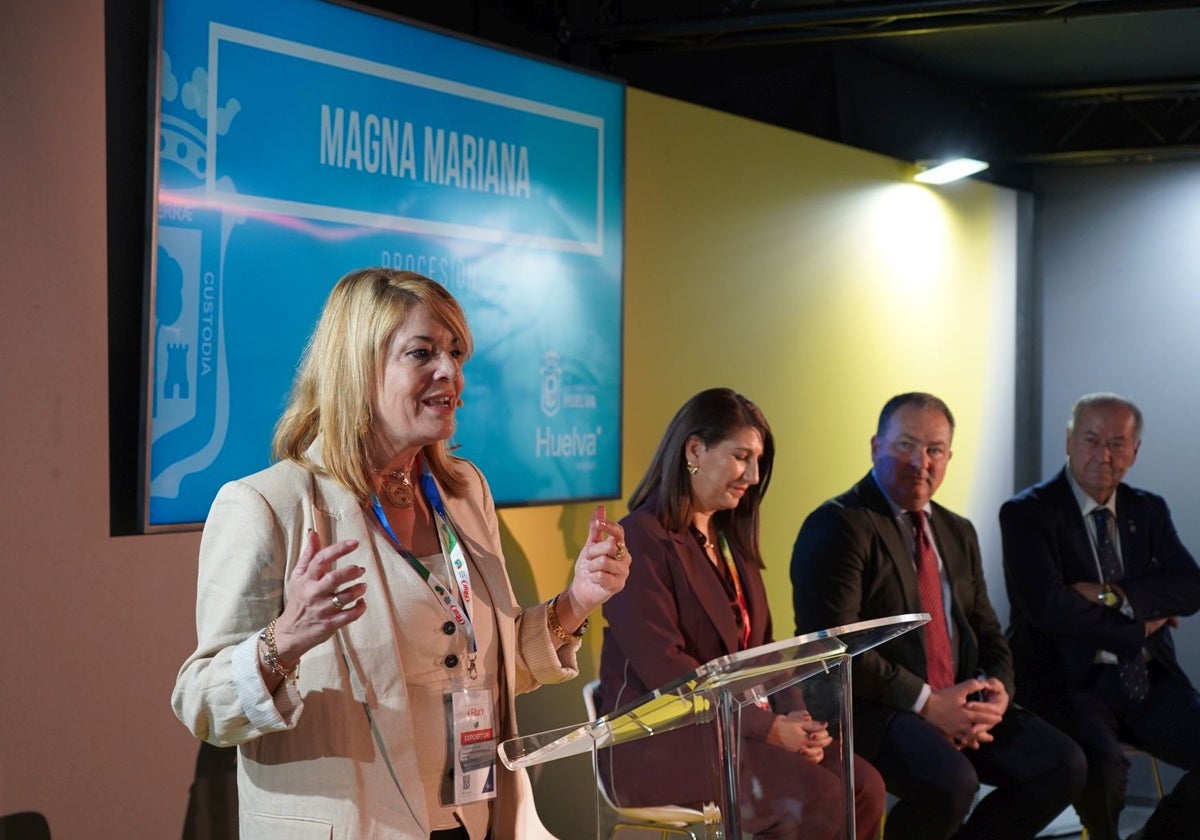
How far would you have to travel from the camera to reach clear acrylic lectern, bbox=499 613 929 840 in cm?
209

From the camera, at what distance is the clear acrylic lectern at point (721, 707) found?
209cm

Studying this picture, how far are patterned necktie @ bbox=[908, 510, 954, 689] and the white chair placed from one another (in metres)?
2.43

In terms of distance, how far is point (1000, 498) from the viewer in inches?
316

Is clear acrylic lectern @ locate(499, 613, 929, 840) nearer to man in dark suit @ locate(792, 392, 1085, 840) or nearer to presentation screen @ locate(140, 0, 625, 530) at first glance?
presentation screen @ locate(140, 0, 625, 530)

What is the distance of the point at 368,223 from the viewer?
4020mm

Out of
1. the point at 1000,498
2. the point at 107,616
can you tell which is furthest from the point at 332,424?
the point at 1000,498

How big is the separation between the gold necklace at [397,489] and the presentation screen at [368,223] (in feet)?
0.52

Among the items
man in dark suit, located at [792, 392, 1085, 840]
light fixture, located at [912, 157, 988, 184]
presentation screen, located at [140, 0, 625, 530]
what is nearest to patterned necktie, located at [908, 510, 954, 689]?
man in dark suit, located at [792, 392, 1085, 840]

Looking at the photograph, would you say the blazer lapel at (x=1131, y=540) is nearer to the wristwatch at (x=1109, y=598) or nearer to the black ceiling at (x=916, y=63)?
the wristwatch at (x=1109, y=598)

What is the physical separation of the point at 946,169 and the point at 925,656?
320 centimetres

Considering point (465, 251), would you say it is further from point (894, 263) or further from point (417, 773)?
point (894, 263)

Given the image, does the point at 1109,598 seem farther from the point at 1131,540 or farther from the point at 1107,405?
the point at 1107,405

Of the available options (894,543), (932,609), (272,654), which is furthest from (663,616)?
(272,654)

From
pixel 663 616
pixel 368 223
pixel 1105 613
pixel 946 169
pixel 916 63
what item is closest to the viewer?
pixel 663 616
